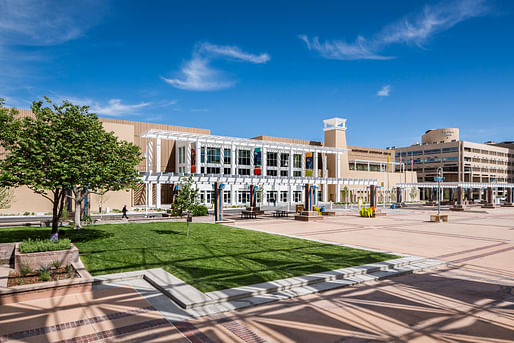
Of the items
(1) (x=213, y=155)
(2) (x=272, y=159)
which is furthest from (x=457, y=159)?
(1) (x=213, y=155)

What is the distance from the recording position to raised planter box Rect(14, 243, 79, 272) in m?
10.6

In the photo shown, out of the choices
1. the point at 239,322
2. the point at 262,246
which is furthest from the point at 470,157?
the point at 239,322

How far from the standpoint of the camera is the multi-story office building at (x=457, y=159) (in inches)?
4269

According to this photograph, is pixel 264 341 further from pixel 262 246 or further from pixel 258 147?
pixel 258 147

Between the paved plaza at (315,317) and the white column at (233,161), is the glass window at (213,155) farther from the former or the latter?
the paved plaza at (315,317)

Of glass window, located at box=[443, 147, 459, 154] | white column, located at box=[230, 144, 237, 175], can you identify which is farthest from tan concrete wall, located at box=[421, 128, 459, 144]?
white column, located at box=[230, 144, 237, 175]

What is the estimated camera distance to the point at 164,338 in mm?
6812

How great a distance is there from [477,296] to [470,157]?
Result: 11873 cm

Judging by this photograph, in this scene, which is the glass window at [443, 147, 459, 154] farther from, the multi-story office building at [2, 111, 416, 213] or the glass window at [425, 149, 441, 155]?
the multi-story office building at [2, 111, 416, 213]

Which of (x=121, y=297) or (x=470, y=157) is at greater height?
(x=470, y=157)

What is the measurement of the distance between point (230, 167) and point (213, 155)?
4.15 metres

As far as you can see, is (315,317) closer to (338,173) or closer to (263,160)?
(263,160)

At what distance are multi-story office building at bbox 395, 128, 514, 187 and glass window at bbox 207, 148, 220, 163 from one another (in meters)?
62.4

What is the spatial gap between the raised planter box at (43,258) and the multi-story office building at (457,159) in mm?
101759
